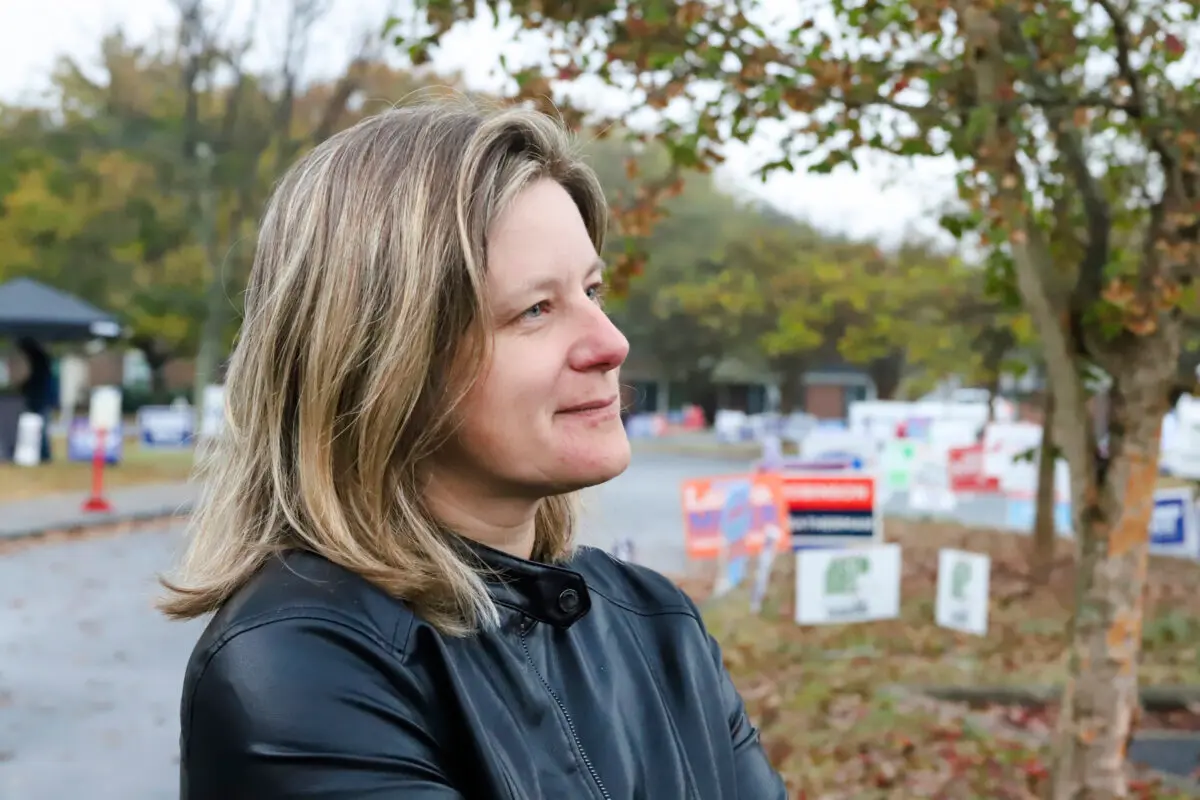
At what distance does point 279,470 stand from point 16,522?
47.6ft

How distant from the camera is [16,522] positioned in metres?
14.3

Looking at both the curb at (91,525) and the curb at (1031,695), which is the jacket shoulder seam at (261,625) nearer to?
the curb at (1031,695)

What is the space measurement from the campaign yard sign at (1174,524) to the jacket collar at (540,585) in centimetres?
981

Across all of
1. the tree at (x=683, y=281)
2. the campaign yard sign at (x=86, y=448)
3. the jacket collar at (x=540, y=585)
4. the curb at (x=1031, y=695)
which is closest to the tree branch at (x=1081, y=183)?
the curb at (x=1031, y=695)

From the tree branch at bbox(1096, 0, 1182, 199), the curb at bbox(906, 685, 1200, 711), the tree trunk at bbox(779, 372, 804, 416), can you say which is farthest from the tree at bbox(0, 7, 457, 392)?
the tree trunk at bbox(779, 372, 804, 416)

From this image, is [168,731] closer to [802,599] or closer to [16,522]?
[802,599]

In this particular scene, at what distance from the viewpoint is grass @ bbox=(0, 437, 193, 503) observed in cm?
1833

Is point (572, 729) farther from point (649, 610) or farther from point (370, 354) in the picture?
point (370, 354)

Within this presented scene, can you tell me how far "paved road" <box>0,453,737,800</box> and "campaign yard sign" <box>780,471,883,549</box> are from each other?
188cm

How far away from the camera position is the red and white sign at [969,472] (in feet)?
61.1

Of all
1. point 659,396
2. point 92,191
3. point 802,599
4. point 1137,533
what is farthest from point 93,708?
point 659,396

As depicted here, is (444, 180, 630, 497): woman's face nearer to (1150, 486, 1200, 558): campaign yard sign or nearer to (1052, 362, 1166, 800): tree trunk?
(1052, 362, 1166, 800): tree trunk

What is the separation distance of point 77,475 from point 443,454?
69.8ft

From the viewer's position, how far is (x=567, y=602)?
1448mm
